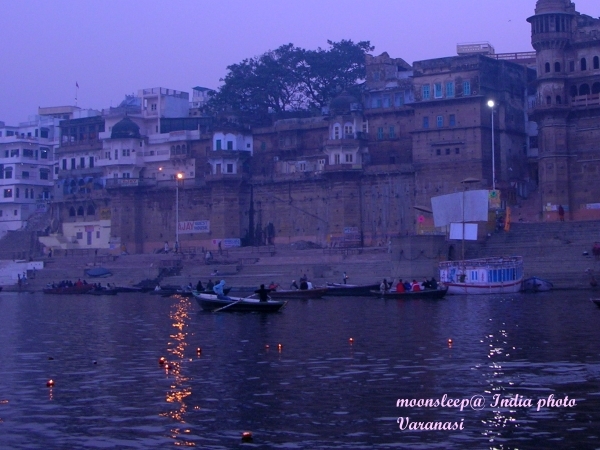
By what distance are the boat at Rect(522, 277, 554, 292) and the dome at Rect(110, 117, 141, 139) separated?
36946 millimetres

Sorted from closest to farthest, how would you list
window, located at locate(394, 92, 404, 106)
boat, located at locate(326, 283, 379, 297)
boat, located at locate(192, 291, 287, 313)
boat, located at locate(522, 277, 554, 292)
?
boat, located at locate(192, 291, 287, 313) < boat, located at locate(522, 277, 554, 292) < boat, located at locate(326, 283, 379, 297) < window, located at locate(394, 92, 404, 106)

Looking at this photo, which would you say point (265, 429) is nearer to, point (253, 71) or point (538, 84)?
point (538, 84)

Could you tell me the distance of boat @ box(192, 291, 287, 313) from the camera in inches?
1230

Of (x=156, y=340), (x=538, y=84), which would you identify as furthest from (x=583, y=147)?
(x=156, y=340)

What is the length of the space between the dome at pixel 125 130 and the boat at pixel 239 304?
38910mm

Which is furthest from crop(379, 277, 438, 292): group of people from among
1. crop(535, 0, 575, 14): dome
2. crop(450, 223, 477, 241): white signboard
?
crop(535, 0, 575, 14): dome

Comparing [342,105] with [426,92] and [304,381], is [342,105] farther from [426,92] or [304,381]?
[304,381]

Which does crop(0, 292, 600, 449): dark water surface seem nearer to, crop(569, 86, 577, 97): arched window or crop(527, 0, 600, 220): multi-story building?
crop(527, 0, 600, 220): multi-story building

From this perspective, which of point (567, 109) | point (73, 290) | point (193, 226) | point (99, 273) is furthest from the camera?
point (193, 226)

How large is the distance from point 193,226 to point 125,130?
10551 millimetres

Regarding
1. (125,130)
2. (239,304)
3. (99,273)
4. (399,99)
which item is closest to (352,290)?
(239,304)

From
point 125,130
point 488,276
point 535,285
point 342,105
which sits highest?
point 342,105

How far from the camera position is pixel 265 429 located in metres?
12.5

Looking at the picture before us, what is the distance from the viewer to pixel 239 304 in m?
31.6
